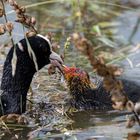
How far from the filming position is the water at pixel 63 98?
20.6 ft

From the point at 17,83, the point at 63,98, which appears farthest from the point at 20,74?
the point at 63,98

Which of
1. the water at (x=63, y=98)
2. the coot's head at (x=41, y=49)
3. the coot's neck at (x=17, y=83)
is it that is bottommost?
the water at (x=63, y=98)

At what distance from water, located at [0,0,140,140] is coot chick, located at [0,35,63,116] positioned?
156 millimetres

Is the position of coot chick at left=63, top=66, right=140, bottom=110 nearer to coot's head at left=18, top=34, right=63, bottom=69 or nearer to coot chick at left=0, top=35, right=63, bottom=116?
coot's head at left=18, top=34, right=63, bottom=69

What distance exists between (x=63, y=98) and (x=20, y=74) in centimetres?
53

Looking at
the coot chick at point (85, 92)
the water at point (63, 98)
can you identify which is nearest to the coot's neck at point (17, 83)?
the water at point (63, 98)

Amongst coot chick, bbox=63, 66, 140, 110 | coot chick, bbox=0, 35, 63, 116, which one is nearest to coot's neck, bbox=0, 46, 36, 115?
coot chick, bbox=0, 35, 63, 116

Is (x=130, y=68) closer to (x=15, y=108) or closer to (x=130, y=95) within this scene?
(x=130, y=95)

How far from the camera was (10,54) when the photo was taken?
6793 millimetres

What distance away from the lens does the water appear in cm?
627

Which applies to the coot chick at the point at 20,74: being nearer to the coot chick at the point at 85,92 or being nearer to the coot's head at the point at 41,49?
the coot's head at the point at 41,49

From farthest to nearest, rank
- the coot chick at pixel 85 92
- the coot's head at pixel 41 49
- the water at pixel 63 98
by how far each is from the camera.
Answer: the coot chick at pixel 85 92 < the coot's head at pixel 41 49 < the water at pixel 63 98

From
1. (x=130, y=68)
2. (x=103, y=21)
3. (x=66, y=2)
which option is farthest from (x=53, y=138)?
(x=66, y=2)

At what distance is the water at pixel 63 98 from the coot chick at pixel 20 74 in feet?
0.51
